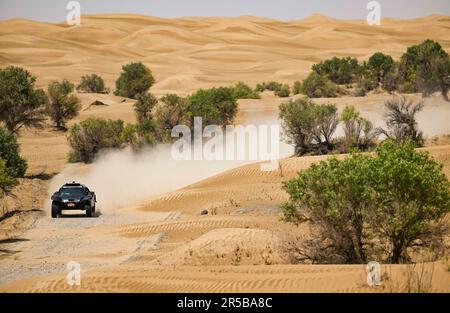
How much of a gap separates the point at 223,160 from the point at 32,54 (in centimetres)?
7833

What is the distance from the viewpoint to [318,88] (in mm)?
68938

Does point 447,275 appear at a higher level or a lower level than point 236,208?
higher

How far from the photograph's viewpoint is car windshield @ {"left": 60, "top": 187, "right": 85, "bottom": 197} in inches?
1145

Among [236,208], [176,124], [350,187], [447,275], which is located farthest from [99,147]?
[447,275]

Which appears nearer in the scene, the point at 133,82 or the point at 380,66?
the point at 380,66

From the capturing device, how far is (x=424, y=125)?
152 ft

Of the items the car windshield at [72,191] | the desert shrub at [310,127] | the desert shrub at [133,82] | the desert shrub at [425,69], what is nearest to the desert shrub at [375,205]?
the car windshield at [72,191]

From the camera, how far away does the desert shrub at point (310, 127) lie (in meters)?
38.4

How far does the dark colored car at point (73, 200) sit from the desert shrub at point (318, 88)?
4027 centimetres

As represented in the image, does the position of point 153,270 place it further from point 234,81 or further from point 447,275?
point 234,81

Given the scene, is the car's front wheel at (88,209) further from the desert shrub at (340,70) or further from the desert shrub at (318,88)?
the desert shrub at (340,70)

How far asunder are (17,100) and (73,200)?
19.1m

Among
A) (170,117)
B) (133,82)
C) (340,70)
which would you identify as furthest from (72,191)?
(340,70)

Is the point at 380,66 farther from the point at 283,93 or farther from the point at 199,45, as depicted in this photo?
the point at 199,45
